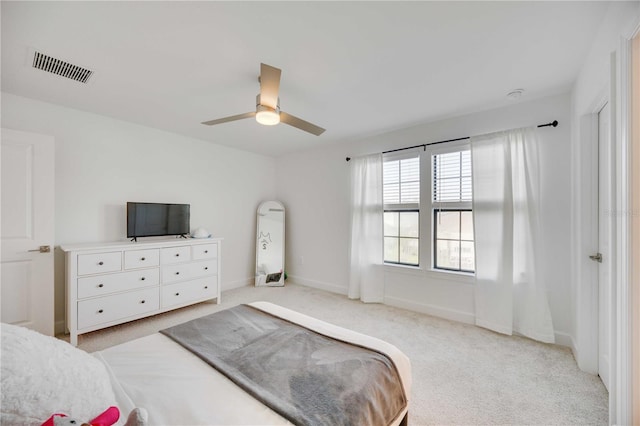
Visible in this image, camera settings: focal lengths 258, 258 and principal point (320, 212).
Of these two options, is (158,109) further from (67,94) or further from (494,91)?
(494,91)

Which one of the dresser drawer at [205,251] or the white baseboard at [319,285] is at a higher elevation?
the dresser drawer at [205,251]

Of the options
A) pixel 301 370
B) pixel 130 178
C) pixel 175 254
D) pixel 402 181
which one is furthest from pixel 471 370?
pixel 130 178

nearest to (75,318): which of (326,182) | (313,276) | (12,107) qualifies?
(12,107)

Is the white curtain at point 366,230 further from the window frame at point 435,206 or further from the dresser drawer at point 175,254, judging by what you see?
the dresser drawer at point 175,254

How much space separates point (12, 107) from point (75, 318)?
86.8 inches

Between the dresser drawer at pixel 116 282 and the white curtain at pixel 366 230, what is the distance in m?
2.67

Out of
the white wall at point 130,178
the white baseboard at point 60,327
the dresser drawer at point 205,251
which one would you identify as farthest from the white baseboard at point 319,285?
the white baseboard at point 60,327

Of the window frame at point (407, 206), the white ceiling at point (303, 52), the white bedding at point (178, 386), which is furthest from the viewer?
the window frame at point (407, 206)

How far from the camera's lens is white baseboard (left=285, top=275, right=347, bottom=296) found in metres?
4.28

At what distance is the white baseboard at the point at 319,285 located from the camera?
428 centimetres

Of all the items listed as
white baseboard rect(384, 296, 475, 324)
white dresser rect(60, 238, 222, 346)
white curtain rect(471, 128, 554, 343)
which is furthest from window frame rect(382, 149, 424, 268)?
white dresser rect(60, 238, 222, 346)

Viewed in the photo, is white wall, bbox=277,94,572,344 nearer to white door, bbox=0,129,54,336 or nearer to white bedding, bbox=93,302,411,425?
white bedding, bbox=93,302,411,425

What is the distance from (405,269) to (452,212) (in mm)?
978

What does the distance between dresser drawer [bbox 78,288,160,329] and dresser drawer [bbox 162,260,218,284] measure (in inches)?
8.2
